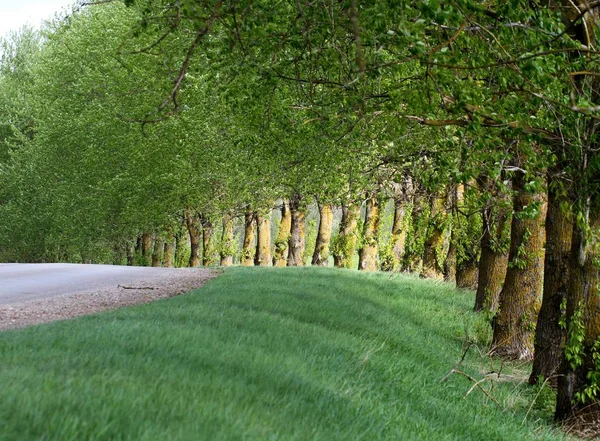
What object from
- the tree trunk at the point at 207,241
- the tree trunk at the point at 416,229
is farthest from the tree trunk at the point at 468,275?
the tree trunk at the point at 207,241

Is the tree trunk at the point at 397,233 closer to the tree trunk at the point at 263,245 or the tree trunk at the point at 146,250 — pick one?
the tree trunk at the point at 263,245

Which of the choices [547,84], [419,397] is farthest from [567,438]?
[547,84]

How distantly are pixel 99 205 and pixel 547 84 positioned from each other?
29174 millimetres

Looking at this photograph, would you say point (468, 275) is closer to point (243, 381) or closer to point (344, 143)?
point (344, 143)

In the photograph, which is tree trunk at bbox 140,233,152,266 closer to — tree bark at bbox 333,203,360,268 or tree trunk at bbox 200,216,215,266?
tree trunk at bbox 200,216,215,266

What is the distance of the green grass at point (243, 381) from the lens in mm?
4211

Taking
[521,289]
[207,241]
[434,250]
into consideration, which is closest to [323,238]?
[207,241]

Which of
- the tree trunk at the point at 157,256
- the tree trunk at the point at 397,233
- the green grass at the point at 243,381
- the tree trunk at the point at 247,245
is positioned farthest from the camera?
the tree trunk at the point at 157,256

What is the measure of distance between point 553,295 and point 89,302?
8823 mm

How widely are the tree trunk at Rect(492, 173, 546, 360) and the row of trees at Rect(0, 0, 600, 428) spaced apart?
0.10 ft

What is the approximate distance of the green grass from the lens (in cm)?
421

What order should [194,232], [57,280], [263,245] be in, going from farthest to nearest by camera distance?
1. [263,245]
2. [194,232]
3. [57,280]

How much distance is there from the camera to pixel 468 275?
24.0 meters

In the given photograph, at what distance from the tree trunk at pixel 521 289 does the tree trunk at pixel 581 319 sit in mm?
4241
